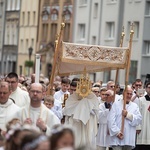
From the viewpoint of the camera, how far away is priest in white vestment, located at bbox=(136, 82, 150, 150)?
923 inches

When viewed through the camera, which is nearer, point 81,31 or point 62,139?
point 62,139

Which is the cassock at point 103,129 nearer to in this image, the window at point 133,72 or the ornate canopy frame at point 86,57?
the ornate canopy frame at point 86,57

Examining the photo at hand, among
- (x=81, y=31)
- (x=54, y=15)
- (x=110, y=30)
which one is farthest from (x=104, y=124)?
(x=54, y=15)

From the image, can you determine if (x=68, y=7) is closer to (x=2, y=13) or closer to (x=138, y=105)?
(x=2, y=13)

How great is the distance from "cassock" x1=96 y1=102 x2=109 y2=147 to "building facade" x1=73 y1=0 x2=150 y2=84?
1665 inches

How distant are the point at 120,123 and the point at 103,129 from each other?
96cm

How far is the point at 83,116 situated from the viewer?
66.9ft

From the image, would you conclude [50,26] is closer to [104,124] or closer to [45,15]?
[45,15]

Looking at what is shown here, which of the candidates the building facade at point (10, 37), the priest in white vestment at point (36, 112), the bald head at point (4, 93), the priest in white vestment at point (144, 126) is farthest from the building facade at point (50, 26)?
the priest in white vestment at point (36, 112)

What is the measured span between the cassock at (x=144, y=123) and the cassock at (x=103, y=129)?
5.45 feet

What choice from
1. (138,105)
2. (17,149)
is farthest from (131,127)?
(17,149)

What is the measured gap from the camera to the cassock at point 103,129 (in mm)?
21625

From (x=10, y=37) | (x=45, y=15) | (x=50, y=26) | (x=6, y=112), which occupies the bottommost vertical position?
(x=10, y=37)

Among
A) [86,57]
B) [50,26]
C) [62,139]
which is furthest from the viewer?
[50,26]
